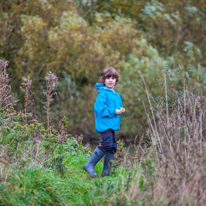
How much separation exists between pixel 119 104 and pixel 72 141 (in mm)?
1287

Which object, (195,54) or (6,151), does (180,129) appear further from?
(195,54)

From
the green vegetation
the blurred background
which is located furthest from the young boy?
the blurred background

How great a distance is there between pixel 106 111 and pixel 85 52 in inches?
431

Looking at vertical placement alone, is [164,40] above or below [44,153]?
above

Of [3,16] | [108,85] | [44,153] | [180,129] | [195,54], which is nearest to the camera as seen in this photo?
[180,129]

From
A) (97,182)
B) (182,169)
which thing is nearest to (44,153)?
(97,182)

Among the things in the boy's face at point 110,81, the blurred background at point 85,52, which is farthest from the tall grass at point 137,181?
the blurred background at point 85,52

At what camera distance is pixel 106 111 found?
14.4ft

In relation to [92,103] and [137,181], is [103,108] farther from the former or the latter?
[92,103]

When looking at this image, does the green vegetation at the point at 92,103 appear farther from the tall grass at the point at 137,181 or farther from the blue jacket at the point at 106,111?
the blue jacket at the point at 106,111

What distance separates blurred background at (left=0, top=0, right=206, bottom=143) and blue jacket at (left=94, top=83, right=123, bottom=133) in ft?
21.0

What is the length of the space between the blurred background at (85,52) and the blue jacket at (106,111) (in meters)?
6.39

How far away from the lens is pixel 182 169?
324 centimetres

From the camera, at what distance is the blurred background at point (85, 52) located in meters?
12.7
